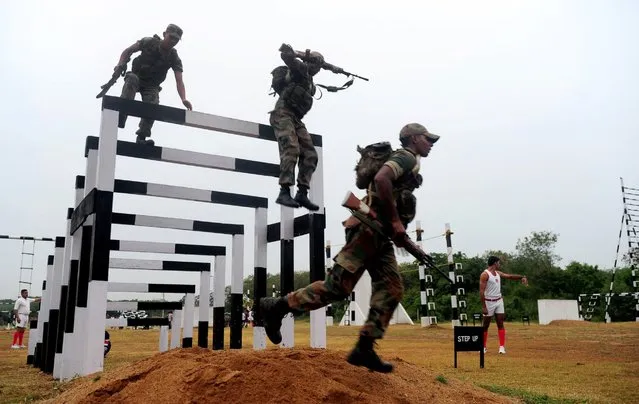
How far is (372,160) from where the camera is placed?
12.8 ft

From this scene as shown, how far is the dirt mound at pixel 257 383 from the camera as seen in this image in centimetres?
328

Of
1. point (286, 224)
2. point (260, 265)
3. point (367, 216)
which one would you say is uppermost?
point (286, 224)

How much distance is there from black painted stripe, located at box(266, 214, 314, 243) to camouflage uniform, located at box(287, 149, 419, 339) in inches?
74.3

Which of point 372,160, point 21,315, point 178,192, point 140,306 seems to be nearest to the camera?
point 372,160

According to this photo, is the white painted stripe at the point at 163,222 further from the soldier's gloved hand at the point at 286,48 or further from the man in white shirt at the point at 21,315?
the man in white shirt at the point at 21,315

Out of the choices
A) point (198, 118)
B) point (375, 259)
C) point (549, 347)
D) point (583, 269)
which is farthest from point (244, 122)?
point (583, 269)

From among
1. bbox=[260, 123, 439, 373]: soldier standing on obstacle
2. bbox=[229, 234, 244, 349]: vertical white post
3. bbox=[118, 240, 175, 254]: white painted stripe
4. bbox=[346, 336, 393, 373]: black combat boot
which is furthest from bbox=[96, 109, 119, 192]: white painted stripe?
bbox=[346, 336, 393, 373]: black combat boot

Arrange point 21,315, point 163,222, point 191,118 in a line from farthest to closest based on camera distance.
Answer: point 21,315
point 163,222
point 191,118

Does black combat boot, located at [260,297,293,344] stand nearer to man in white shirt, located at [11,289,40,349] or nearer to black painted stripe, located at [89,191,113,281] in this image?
black painted stripe, located at [89,191,113,281]

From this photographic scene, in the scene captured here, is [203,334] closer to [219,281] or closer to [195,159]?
[219,281]

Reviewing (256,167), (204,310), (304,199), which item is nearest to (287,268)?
(304,199)

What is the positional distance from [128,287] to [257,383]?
285 inches

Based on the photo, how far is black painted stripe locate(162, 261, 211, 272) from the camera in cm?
930

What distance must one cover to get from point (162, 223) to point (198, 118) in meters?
2.26
